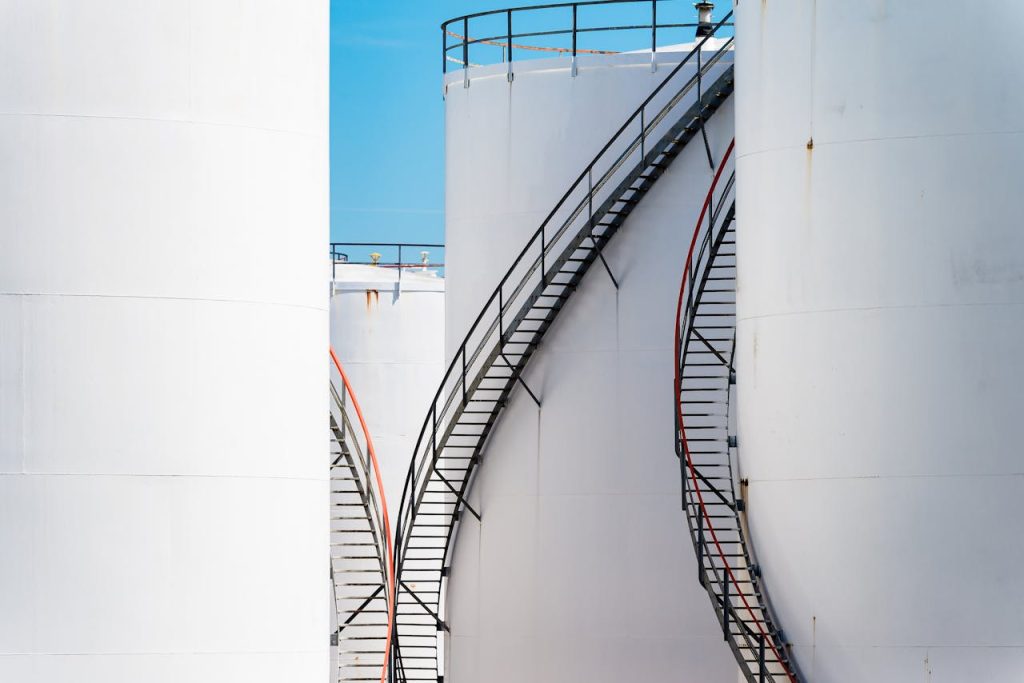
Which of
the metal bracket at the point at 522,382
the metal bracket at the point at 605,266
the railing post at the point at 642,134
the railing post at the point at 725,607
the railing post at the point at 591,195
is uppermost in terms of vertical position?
the railing post at the point at 642,134

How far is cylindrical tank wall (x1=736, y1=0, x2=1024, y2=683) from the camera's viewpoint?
684 inches

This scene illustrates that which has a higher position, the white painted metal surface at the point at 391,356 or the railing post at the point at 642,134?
the railing post at the point at 642,134

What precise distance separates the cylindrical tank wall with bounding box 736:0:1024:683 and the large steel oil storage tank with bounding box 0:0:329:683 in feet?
18.4

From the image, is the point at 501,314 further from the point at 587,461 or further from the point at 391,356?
the point at 391,356

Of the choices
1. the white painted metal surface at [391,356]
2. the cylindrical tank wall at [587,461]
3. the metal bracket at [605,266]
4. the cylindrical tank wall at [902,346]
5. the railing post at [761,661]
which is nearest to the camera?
the cylindrical tank wall at [902,346]

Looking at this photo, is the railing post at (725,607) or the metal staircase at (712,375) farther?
the metal staircase at (712,375)

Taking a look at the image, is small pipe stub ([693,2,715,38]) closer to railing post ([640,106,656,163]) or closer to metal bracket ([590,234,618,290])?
railing post ([640,106,656,163])

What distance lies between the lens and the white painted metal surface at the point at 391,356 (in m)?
34.3

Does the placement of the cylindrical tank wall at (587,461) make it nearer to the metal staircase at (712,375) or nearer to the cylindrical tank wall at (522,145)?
the cylindrical tank wall at (522,145)

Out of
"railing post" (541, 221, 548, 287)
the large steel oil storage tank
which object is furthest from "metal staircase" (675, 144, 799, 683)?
the large steel oil storage tank

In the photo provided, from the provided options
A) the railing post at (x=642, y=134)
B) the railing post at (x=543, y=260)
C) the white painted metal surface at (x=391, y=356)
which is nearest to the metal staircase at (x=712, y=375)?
the railing post at (x=642, y=134)

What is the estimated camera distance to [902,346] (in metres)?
17.6

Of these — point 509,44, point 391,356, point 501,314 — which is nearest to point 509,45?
point 509,44

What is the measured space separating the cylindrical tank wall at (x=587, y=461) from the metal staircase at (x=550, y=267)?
0.75ft
